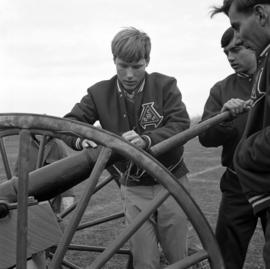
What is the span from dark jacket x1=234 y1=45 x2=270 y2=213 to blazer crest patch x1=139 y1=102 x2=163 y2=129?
0.75 m

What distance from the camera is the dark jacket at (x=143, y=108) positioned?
2.43 metres

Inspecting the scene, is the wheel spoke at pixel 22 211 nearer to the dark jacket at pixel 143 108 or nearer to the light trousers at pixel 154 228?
the dark jacket at pixel 143 108

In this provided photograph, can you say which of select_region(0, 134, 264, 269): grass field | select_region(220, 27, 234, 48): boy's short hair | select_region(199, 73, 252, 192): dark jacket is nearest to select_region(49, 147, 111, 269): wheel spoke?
select_region(199, 73, 252, 192): dark jacket

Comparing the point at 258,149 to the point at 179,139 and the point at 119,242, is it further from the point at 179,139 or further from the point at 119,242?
the point at 119,242

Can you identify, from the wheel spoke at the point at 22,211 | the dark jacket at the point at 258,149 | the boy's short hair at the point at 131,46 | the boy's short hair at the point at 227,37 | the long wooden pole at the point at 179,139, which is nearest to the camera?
the wheel spoke at the point at 22,211

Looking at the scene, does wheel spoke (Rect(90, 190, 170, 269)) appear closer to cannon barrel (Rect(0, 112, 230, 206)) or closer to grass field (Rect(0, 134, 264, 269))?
cannon barrel (Rect(0, 112, 230, 206))

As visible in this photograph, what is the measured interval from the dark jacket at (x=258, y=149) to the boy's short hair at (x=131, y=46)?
83 centimetres

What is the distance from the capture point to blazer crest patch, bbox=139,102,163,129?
2.44 metres

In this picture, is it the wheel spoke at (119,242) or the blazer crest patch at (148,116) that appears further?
the blazer crest patch at (148,116)

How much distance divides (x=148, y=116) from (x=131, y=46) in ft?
1.15

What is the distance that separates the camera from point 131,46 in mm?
2406

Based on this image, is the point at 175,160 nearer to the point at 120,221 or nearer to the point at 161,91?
the point at 161,91

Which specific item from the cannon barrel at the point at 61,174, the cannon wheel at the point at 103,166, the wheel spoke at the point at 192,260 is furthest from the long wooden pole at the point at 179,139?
the wheel spoke at the point at 192,260

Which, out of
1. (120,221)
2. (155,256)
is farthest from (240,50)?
(120,221)
